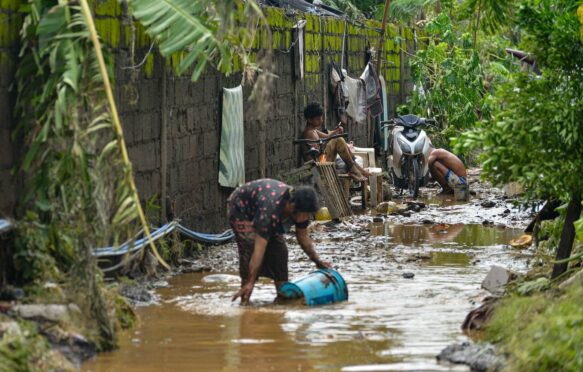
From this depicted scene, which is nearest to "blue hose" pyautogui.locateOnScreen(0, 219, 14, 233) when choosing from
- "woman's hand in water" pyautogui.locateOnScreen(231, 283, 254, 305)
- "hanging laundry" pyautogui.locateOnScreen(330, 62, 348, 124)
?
"woman's hand in water" pyautogui.locateOnScreen(231, 283, 254, 305)

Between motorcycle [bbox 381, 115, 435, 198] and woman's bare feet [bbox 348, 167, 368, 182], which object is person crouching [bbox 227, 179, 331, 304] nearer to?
woman's bare feet [bbox 348, 167, 368, 182]

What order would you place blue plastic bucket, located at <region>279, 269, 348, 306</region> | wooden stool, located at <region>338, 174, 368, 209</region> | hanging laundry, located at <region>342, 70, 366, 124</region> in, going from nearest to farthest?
blue plastic bucket, located at <region>279, 269, 348, 306</region> → wooden stool, located at <region>338, 174, 368, 209</region> → hanging laundry, located at <region>342, 70, 366, 124</region>

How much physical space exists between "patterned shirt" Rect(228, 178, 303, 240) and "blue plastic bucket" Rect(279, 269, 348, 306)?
47cm

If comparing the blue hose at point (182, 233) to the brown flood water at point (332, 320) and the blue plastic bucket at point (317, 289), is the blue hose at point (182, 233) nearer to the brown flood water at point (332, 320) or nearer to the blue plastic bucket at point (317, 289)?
the brown flood water at point (332, 320)

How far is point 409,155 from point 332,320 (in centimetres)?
1027

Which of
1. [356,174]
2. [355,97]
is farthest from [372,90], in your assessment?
[356,174]

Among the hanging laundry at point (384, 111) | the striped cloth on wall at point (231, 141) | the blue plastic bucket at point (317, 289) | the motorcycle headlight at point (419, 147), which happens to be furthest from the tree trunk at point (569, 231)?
the hanging laundry at point (384, 111)

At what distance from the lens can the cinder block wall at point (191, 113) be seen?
11086 millimetres

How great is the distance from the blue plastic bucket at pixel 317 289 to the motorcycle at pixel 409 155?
9105mm

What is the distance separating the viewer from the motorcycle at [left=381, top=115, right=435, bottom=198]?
19453 mm

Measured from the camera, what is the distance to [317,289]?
1011 cm

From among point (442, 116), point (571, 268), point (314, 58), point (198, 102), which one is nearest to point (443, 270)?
point (571, 268)

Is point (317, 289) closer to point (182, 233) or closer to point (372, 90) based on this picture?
point (182, 233)

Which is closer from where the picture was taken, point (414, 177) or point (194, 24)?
point (194, 24)
